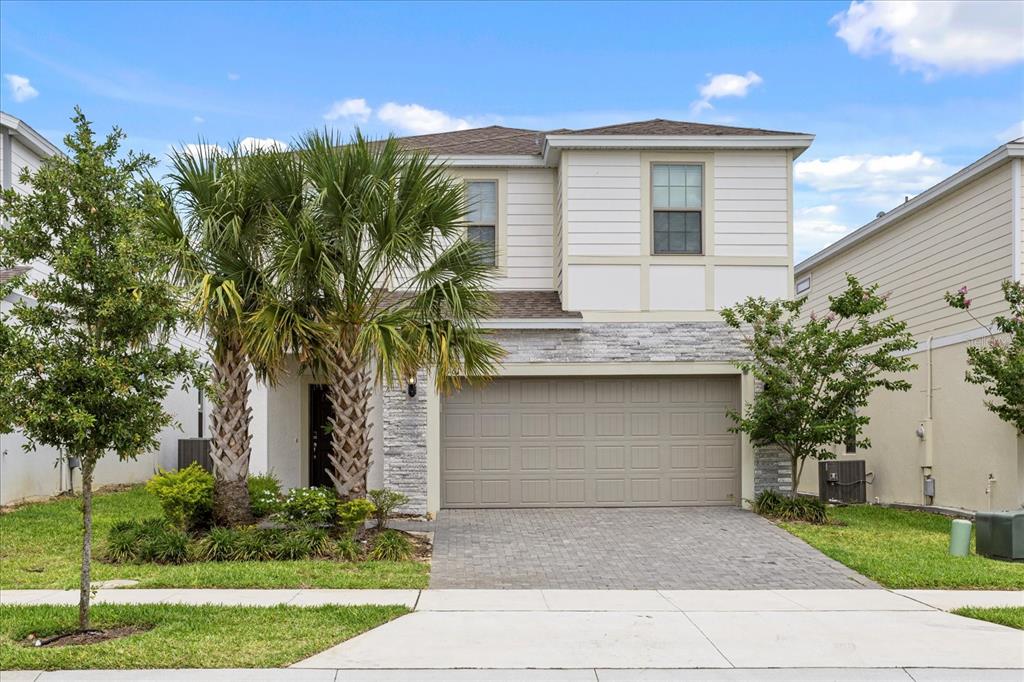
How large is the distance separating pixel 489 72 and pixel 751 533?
1020 centimetres

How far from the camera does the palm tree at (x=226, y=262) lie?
12359mm

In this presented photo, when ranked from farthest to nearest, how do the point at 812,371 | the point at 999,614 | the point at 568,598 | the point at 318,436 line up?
the point at 318,436 → the point at 812,371 → the point at 568,598 → the point at 999,614

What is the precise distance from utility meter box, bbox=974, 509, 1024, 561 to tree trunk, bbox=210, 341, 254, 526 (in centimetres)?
973

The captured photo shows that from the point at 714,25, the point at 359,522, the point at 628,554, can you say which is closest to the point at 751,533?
the point at 628,554

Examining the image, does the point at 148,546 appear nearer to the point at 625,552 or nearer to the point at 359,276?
the point at 359,276

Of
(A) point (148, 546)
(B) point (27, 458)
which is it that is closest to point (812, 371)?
(A) point (148, 546)

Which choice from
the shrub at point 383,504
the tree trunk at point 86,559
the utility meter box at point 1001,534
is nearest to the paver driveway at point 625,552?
the shrub at point 383,504

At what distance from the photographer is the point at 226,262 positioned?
499 inches

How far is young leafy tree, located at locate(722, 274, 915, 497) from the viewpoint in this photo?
49.1ft

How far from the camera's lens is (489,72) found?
1883 cm

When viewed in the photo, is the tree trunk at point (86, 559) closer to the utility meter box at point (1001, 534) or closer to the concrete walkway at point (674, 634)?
the concrete walkway at point (674, 634)

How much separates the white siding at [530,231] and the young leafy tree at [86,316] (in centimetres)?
929

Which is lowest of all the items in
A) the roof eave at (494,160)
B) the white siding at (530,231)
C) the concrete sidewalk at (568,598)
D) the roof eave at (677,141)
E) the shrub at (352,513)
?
the concrete sidewalk at (568,598)
